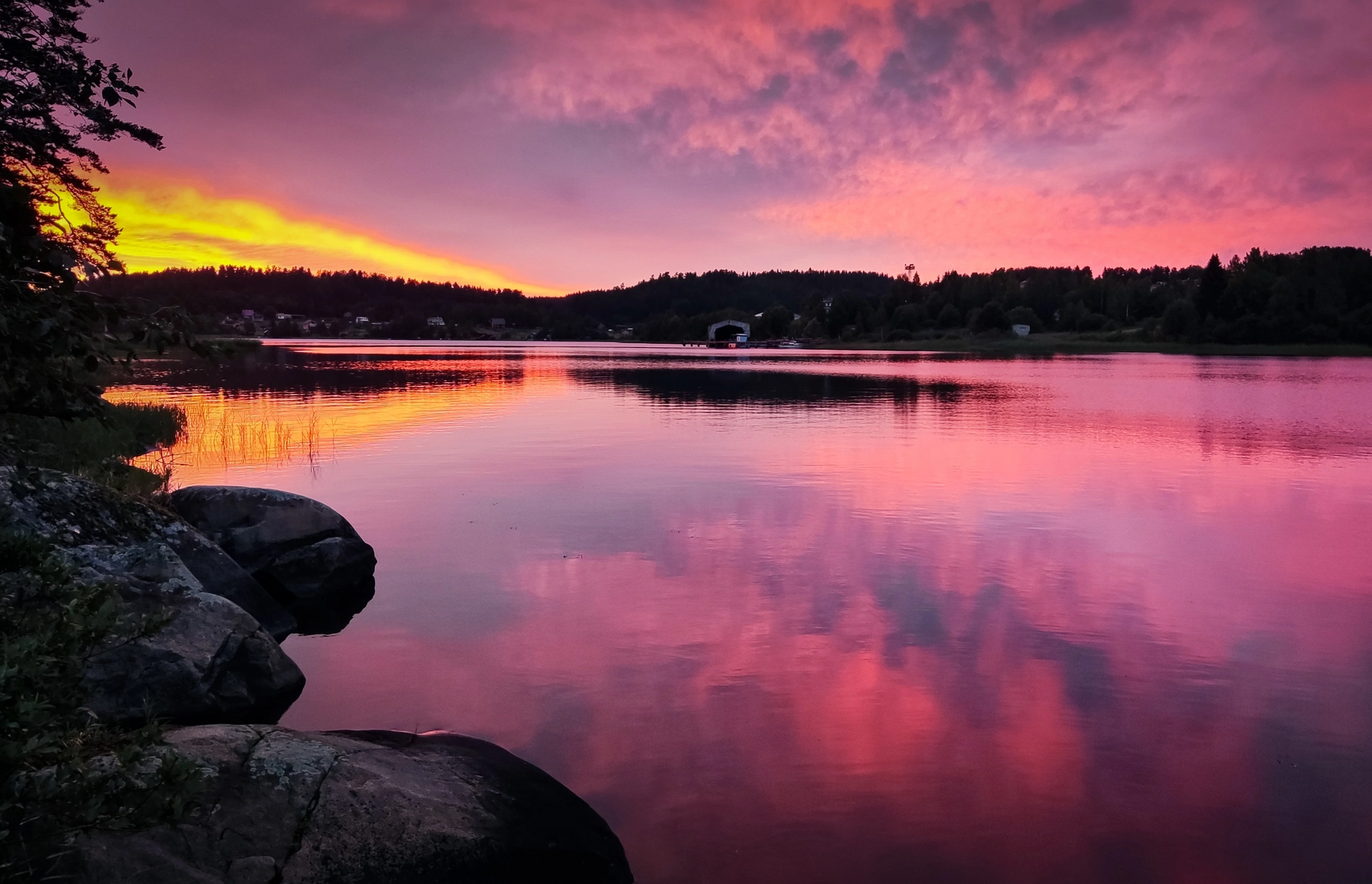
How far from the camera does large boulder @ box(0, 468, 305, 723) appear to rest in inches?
350

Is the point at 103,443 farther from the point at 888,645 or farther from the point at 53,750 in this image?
the point at 53,750

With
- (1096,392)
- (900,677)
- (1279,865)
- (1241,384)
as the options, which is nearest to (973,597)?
(900,677)

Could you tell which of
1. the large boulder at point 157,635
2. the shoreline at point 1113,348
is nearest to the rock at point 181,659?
the large boulder at point 157,635

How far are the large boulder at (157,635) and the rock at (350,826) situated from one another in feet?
7.06

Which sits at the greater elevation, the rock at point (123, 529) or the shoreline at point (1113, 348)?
the shoreline at point (1113, 348)

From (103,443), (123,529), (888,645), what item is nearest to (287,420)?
(103,443)

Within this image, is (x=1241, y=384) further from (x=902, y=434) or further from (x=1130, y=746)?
(x=1130, y=746)

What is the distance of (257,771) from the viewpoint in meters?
6.57

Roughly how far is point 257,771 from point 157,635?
267cm

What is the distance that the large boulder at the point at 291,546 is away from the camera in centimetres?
1493

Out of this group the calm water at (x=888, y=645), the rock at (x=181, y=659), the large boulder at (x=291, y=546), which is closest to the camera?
the calm water at (x=888, y=645)

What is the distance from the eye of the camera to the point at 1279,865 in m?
7.68

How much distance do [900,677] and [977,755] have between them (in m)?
2.02

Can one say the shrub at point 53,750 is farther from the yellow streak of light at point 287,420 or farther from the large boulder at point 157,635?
the yellow streak of light at point 287,420
